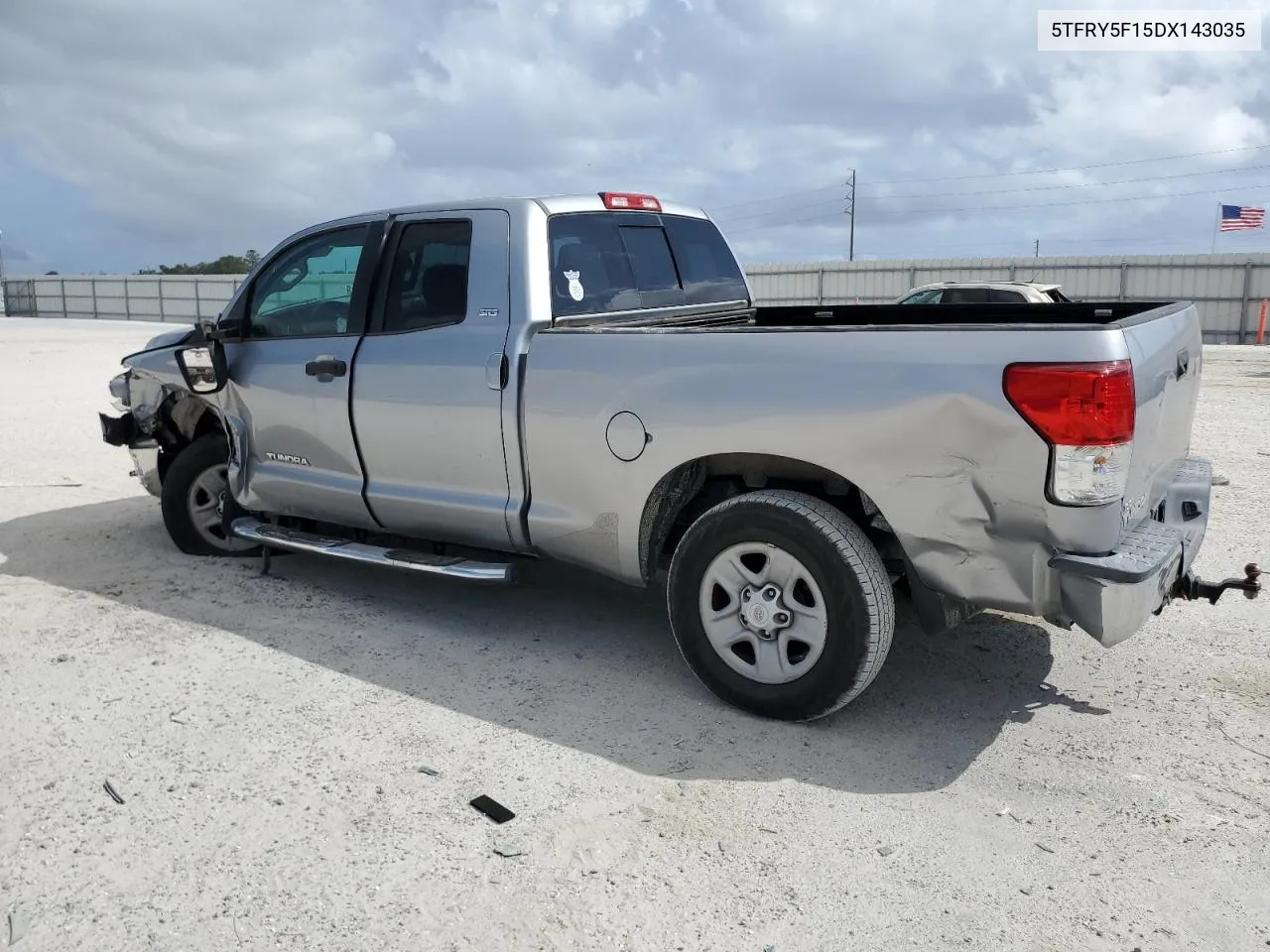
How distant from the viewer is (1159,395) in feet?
11.6

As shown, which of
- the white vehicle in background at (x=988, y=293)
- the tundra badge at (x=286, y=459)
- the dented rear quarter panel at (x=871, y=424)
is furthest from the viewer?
the white vehicle in background at (x=988, y=293)

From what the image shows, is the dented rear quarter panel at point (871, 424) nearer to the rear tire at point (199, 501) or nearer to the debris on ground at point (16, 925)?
the debris on ground at point (16, 925)

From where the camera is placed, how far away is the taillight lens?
3.13 m

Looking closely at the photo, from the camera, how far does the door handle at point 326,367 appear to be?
5.01 m

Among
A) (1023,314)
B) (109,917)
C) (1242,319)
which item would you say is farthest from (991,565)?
(1242,319)

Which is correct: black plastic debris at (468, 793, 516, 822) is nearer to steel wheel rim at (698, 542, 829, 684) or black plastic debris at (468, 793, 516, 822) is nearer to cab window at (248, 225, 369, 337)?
steel wheel rim at (698, 542, 829, 684)

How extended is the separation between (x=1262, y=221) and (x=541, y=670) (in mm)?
34326

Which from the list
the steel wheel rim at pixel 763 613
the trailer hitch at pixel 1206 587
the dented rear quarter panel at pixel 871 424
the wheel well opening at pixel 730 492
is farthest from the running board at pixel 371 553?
the trailer hitch at pixel 1206 587

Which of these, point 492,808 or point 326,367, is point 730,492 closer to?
point 492,808

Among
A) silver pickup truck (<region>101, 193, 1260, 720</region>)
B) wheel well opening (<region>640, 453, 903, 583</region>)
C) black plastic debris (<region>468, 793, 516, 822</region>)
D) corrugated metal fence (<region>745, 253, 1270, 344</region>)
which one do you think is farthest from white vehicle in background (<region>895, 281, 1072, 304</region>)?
corrugated metal fence (<region>745, 253, 1270, 344</region>)

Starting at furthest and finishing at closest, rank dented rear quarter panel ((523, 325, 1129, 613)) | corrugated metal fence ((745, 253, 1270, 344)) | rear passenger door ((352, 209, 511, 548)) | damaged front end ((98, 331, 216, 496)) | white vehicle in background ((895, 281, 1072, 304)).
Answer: corrugated metal fence ((745, 253, 1270, 344)), white vehicle in background ((895, 281, 1072, 304)), damaged front end ((98, 331, 216, 496)), rear passenger door ((352, 209, 511, 548)), dented rear quarter panel ((523, 325, 1129, 613))

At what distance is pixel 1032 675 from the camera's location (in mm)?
4355

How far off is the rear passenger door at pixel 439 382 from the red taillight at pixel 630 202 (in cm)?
64

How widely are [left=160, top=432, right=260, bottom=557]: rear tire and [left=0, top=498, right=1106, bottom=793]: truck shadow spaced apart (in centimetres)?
11
